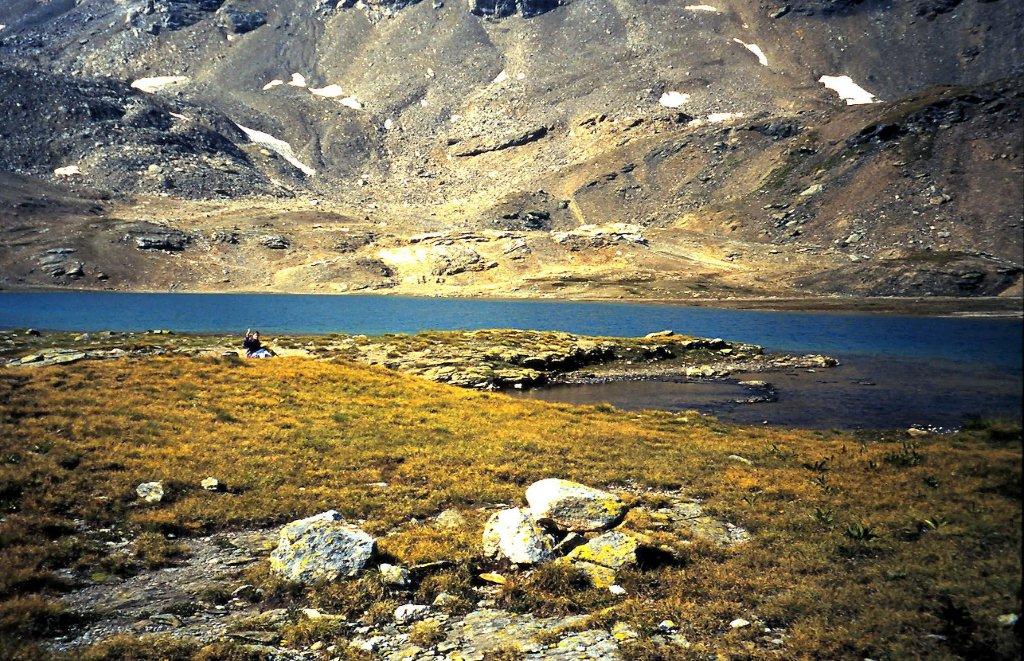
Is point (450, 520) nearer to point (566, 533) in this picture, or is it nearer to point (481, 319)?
point (566, 533)

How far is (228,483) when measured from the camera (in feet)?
Answer: 59.3

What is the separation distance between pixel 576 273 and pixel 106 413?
15297 centimetres

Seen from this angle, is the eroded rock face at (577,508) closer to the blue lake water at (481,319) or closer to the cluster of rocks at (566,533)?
the cluster of rocks at (566,533)

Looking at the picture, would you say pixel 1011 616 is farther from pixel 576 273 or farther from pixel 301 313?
pixel 576 273

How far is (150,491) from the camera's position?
16938 mm

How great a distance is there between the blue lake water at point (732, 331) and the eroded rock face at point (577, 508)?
7.89m

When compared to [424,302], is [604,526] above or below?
above

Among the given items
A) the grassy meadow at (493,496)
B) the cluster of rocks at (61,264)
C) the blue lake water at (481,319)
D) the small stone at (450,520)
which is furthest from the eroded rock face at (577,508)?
the cluster of rocks at (61,264)

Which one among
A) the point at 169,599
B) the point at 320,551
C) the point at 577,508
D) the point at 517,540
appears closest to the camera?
the point at 169,599

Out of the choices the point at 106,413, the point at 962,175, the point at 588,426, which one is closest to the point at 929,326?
the point at 962,175

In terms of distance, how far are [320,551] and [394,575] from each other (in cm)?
183

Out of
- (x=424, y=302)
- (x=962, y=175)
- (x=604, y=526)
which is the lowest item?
(x=424, y=302)

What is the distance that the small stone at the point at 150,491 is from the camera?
16594mm

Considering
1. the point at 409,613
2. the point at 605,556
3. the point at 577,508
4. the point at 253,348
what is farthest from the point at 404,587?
the point at 253,348
